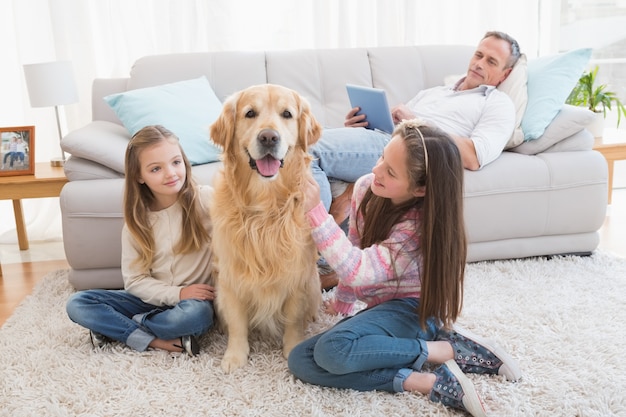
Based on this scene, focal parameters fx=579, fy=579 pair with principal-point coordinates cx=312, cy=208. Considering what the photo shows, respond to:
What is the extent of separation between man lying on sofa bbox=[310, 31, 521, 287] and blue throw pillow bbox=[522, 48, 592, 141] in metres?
0.12

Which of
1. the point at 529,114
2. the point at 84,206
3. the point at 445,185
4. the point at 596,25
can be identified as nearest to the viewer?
the point at 445,185

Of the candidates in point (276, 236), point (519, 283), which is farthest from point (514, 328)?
point (276, 236)

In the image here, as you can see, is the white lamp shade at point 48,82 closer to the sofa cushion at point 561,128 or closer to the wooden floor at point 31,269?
the wooden floor at point 31,269

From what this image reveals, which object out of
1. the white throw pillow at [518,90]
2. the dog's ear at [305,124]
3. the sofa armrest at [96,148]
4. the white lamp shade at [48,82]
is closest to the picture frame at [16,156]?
the white lamp shade at [48,82]

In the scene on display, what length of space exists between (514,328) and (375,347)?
68 centimetres

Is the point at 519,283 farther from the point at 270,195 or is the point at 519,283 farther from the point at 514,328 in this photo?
the point at 270,195

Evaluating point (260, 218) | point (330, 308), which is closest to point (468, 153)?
point (330, 308)

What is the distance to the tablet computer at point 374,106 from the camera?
98.0 inches

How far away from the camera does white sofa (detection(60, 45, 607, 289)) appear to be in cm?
242

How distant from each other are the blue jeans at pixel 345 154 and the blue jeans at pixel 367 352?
2.33 feet

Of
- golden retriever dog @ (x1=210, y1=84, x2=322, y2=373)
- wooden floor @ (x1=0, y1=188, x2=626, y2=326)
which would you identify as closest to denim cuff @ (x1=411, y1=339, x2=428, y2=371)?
golden retriever dog @ (x1=210, y1=84, x2=322, y2=373)

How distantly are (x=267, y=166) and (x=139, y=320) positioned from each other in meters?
0.76

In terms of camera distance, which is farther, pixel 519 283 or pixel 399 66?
pixel 399 66

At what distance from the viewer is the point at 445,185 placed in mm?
1638
